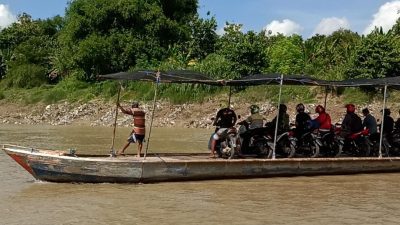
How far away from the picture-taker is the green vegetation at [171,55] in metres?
26.5

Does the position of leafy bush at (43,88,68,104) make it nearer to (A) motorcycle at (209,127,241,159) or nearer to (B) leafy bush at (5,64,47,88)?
(B) leafy bush at (5,64,47,88)

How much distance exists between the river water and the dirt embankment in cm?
1312

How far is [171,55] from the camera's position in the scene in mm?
34375

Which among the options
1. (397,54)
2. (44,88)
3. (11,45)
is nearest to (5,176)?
(397,54)

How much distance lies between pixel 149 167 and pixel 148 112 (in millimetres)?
18679

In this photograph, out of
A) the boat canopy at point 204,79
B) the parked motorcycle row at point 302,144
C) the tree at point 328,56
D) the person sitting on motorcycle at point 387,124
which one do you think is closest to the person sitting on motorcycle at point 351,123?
the parked motorcycle row at point 302,144

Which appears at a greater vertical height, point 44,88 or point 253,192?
point 44,88

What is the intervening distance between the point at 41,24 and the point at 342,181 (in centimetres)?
4142

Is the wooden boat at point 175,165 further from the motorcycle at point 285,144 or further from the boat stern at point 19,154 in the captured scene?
the motorcycle at point 285,144

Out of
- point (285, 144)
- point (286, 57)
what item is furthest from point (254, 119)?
point (286, 57)

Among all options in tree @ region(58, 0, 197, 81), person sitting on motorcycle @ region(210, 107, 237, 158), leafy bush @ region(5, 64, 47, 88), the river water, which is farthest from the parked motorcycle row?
leafy bush @ region(5, 64, 47, 88)

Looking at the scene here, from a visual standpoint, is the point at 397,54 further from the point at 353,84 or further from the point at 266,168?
the point at 266,168

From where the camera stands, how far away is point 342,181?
37.5ft

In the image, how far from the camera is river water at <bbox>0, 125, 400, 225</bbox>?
812 centimetres
